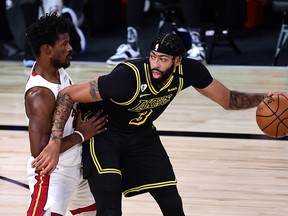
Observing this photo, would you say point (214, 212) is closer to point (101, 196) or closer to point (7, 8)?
point (101, 196)

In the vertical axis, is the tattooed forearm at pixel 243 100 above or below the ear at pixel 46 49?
below

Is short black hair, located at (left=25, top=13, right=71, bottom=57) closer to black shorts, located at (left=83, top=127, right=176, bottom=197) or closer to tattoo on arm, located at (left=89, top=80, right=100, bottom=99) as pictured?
tattoo on arm, located at (left=89, top=80, right=100, bottom=99)

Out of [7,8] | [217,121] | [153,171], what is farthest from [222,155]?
[7,8]

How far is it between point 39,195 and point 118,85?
58 centimetres

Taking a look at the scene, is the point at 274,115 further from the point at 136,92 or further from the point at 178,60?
the point at 136,92

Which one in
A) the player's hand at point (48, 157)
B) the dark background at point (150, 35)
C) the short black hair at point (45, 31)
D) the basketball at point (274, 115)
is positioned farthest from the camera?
the dark background at point (150, 35)

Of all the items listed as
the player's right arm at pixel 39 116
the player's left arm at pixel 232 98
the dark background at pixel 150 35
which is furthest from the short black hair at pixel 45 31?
the dark background at pixel 150 35

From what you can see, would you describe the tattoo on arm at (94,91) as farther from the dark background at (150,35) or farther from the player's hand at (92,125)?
the dark background at (150,35)

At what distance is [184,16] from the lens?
8.34m

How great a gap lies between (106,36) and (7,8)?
1416mm

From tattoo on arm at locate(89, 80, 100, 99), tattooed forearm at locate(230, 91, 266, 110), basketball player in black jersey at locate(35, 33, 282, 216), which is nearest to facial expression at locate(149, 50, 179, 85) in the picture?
basketball player in black jersey at locate(35, 33, 282, 216)

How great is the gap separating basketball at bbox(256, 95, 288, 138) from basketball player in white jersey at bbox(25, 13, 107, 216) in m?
0.78

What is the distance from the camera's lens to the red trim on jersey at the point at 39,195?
3568mm

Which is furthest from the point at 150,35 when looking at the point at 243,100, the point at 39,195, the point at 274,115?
the point at 39,195
